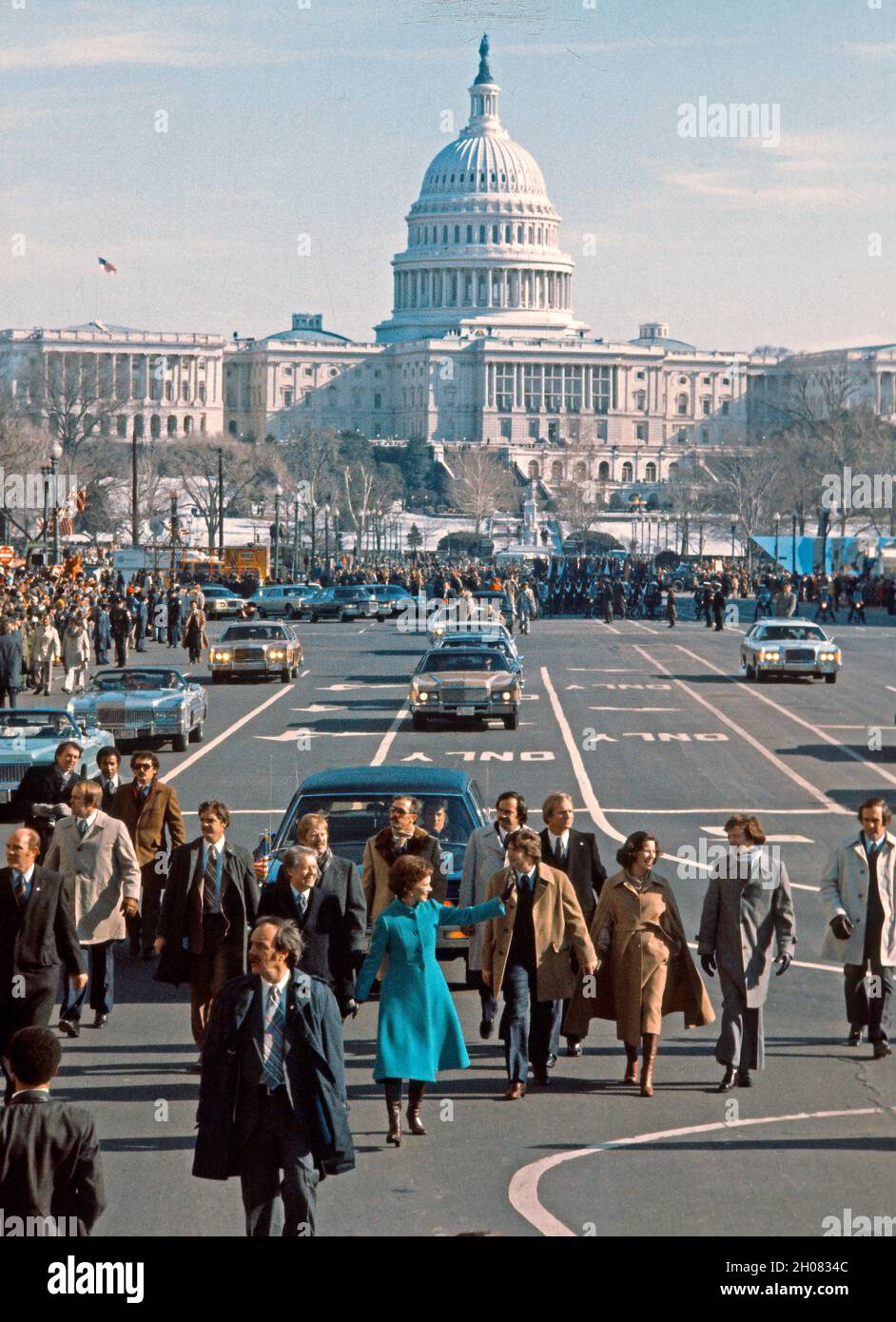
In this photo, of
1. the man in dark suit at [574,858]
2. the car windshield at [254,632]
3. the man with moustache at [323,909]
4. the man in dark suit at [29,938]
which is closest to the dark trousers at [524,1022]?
the man in dark suit at [574,858]

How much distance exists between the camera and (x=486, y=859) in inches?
530

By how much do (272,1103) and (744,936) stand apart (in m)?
4.45

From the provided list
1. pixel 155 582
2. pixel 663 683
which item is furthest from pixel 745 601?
pixel 663 683

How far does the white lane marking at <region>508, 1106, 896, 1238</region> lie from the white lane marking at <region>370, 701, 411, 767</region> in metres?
14.4

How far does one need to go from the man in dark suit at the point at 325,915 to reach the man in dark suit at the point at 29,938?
38.5 inches

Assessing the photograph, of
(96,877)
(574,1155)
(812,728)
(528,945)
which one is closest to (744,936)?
(528,945)

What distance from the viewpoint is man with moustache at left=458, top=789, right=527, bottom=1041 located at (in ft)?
43.8

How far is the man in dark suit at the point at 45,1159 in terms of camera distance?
786 cm

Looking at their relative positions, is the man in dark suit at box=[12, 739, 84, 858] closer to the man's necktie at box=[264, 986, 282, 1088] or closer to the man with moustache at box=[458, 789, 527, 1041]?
the man with moustache at box=[458, 789, 527, 1041]

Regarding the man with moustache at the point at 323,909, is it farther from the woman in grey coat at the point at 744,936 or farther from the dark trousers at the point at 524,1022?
the woman in grey coat at the point at 744,936

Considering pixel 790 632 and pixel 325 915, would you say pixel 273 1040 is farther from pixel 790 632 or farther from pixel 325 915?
pixel 790 632
